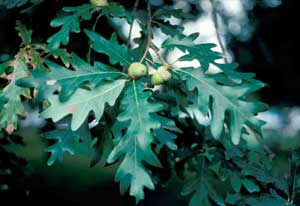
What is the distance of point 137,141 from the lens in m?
1.45

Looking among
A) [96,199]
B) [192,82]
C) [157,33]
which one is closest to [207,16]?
[157,33]

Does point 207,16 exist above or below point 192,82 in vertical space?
below

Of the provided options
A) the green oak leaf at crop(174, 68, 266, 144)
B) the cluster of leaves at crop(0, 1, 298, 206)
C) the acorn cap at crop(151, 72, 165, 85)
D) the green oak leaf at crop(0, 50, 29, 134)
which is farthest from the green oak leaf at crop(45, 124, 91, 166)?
the green oak leaf at crop(174, 68, 266, 144)

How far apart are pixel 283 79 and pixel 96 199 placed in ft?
12.1

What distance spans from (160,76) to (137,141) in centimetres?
26

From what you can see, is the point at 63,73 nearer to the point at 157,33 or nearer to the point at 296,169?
the point at 296,169

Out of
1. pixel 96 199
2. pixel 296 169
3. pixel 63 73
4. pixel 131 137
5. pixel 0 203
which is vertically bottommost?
pixel 96 199

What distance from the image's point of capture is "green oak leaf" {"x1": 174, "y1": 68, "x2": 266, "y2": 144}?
152 cm

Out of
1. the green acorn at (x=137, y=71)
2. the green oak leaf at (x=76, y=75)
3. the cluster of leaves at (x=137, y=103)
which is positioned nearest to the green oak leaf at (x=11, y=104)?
the cluster of leaves at (x=137, y=103)

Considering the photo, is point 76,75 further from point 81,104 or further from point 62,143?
point 62,143

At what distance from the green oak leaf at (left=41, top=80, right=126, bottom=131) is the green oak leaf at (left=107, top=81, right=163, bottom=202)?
0.21 feet

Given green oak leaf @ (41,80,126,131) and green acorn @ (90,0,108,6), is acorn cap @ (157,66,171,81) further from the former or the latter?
green acorn @ (90,0,108,6)

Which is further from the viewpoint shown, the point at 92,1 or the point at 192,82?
the point at 92,1

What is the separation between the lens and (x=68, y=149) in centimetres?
173
